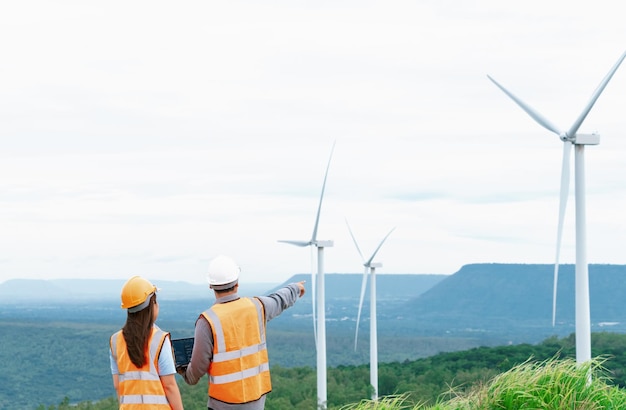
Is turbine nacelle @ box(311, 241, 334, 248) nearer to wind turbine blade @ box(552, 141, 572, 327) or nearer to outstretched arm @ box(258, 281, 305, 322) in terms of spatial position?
wind turbine blade @ box(552, 141, 572, 327)

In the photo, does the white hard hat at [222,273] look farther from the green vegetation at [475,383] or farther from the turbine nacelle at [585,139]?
the turbine nacelle at [585,139]

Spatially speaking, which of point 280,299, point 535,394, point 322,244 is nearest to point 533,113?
point 535,394

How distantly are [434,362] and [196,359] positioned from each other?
83.5m

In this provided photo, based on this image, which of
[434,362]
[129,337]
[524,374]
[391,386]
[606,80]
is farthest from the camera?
[434,362]

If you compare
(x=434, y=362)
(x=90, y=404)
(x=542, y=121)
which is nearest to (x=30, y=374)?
(x=434, y=362)

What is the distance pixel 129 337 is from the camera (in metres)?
8.63

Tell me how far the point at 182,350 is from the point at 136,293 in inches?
52.5

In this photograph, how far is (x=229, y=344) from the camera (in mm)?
9383

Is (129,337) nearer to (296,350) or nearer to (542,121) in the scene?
(542,121)

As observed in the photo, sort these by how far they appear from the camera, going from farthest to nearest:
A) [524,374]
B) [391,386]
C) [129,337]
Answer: [391,386] → [524,374] → [129,337]

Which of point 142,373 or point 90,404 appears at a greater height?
point 142,373

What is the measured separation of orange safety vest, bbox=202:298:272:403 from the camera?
9.36m

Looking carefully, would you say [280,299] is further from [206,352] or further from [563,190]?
[563,190]

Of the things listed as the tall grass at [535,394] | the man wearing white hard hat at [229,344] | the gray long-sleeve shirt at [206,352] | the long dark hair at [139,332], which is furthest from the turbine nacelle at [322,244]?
the long dark hair at [139,332]
